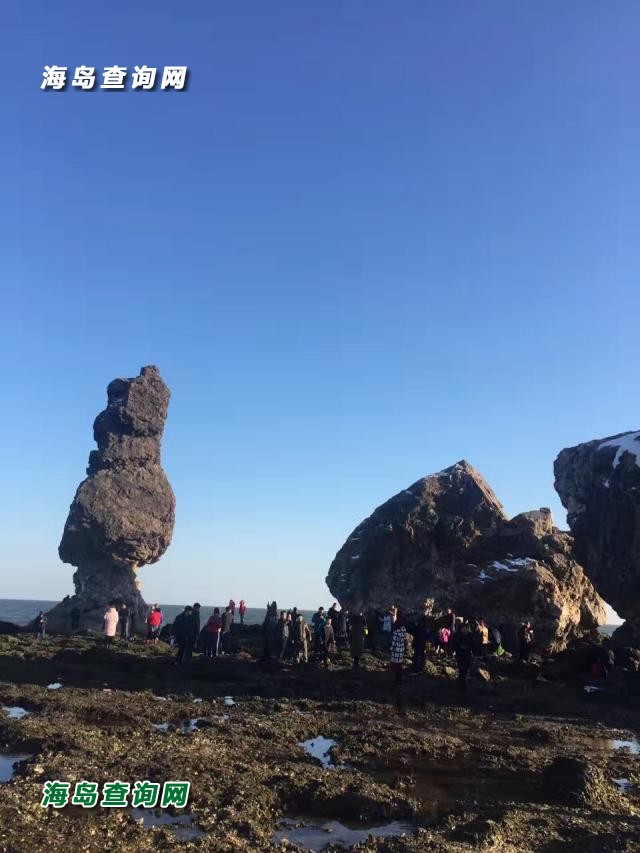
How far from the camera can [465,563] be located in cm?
4197

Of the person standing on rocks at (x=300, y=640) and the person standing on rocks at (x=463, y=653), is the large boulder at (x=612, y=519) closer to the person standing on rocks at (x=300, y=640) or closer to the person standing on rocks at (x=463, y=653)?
the person standing on rocks at (x=463, y=653)

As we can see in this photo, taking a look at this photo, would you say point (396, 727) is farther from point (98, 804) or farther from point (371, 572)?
point (371, 572)

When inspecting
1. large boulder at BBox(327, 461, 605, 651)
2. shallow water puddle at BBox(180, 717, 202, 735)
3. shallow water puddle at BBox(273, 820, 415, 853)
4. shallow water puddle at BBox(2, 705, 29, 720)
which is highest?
large boulder at BBox(327, 461, 605, 651)

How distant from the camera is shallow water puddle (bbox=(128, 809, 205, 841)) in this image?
7.39m

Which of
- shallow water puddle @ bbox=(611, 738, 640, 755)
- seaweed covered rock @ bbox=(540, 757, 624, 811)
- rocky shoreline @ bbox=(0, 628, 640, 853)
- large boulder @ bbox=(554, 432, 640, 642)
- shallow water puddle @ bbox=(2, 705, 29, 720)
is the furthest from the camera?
large boulder @ bbox=(554, 432, 640, 642)

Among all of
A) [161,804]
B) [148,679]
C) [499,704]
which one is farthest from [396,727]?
[148,679]

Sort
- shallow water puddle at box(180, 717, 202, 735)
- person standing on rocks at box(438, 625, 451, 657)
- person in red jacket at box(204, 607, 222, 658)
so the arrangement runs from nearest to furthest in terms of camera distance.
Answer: shallow water puddle at box(180, 717, 202, 735) < person in red jacket at box(204, 607, 222, 658) < person standing on rocks at box(438, 625, 451, 657)

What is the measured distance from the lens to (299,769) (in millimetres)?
10188

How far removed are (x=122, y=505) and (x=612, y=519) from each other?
47507 millimetres

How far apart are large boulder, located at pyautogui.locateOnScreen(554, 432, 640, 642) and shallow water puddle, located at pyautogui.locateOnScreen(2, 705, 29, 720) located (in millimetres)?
24424

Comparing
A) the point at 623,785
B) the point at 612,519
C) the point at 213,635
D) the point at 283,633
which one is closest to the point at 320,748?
the point at 623,785

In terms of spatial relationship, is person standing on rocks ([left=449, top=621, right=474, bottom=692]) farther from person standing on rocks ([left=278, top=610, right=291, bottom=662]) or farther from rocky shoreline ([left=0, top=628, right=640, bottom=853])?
person standing on rocks ([left=278, top=610, right=291, bottom=662])

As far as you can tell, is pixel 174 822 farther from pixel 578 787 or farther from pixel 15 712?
pixel 15 712

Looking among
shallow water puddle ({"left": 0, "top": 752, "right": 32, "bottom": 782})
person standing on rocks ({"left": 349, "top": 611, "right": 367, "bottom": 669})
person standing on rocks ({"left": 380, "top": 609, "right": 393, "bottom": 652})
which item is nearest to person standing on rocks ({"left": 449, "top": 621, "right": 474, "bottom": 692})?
person standing on rocks ({"left": 349, "top": 611, "right": 367, "bottom": 669})
